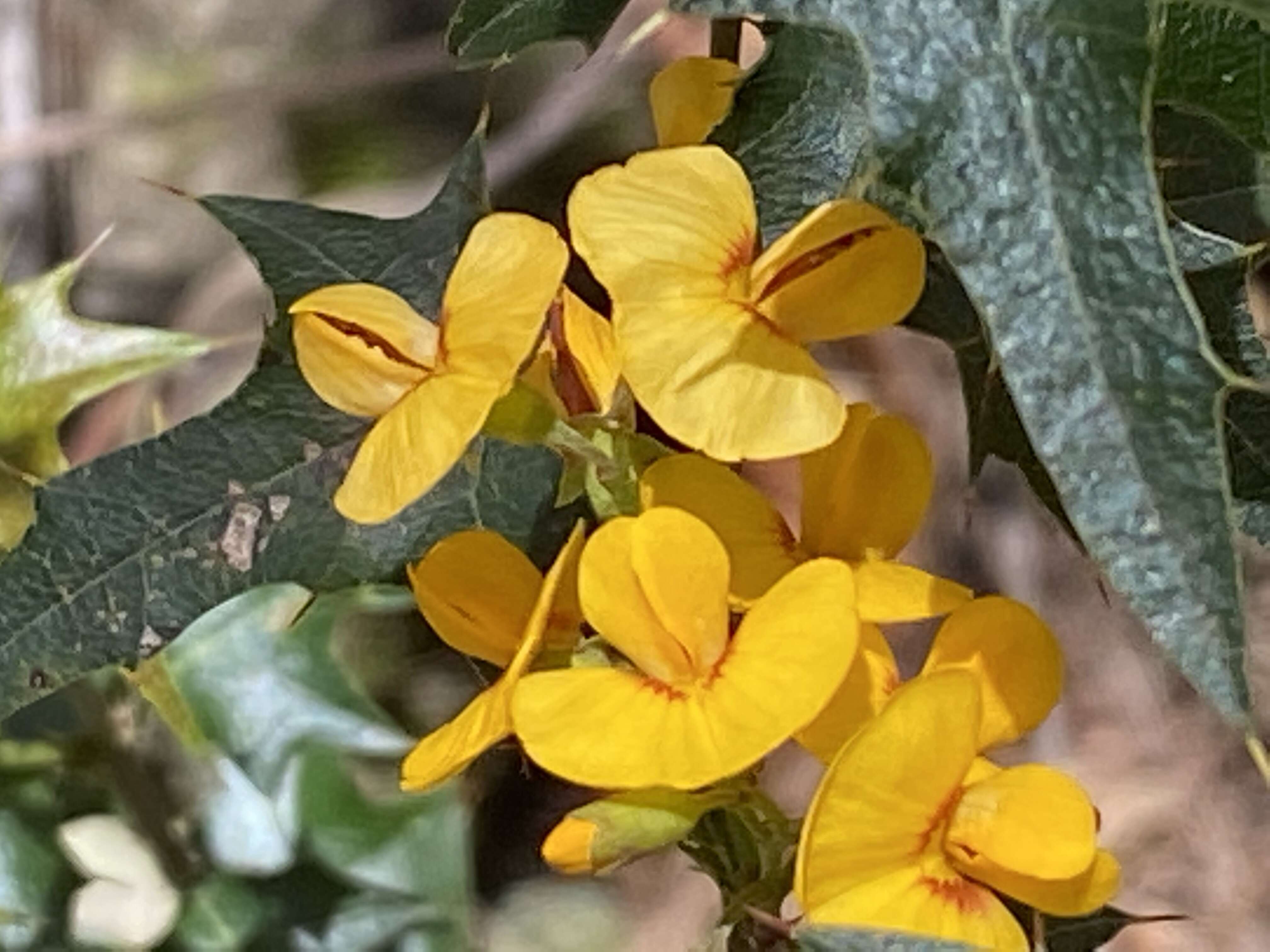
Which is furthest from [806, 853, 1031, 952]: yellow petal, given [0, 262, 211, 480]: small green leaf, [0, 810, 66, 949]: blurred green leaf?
[0, 810, 66, 949]: blurred green leaf

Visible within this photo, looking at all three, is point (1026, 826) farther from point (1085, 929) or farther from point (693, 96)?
point (693, 96)

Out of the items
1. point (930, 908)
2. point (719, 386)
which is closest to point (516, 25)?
point (719, 386)

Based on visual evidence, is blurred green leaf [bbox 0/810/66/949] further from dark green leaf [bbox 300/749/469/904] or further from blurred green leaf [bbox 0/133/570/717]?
blurred green leaf [bbox 0/133/570/717]

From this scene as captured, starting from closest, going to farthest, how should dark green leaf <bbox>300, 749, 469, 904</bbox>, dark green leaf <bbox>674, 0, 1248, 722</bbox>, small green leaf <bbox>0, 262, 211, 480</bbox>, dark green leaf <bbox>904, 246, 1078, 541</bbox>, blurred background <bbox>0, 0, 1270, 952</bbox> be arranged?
1. dark green leaf <bbox>674, 0, 1248, 722</bbox>
2. dark green leaf <bbox>904, 246, 1078, 541</bbox>
3. small green leaf <bbox>0, 262, 211, 480</bbox>
4. dark green leaf <bbox>300, 749, 469, 904</bbox>
5. blurred background <bbox>0, 0, 1270, 952</bbox>

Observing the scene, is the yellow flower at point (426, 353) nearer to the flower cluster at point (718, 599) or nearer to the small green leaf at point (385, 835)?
the flower cluster at point (718, 599)

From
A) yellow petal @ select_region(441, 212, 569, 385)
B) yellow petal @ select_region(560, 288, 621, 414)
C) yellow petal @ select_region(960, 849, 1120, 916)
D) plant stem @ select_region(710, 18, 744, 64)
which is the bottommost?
yellow petal @ select_region(960, 849, 1120, 916)

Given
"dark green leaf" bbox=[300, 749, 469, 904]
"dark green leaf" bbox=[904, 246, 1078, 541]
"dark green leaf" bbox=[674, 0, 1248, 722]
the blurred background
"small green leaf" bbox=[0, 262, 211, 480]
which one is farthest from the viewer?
the blurred background

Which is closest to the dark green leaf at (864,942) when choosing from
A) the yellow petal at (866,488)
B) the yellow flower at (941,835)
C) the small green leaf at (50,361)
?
the yellow flower at (941,835)
